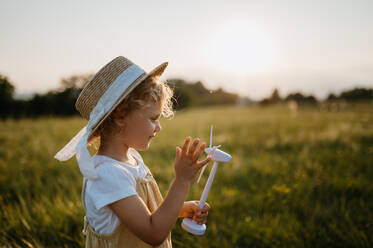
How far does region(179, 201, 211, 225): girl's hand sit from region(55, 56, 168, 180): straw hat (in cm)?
72

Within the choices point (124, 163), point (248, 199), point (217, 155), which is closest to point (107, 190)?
point (124, 163)

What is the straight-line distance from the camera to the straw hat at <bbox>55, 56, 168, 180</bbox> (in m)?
1.34

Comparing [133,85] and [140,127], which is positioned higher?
[133,85]

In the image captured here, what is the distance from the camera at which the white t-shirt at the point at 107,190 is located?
52.0 inches

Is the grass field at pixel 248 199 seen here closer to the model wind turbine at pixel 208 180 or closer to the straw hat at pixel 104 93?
the model wind turbine at pixel 208 180

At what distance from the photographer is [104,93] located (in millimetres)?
1452

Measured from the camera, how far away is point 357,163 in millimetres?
4773

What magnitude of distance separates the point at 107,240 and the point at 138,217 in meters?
0.33

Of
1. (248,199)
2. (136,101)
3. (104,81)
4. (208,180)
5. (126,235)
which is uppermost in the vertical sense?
(104,81)

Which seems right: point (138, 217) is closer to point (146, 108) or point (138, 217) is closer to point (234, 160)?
point (146, 108)

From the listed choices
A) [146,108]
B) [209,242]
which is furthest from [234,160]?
[146,108]

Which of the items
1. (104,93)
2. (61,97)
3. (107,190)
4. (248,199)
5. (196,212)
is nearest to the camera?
(107,190)

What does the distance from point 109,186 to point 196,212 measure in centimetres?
65

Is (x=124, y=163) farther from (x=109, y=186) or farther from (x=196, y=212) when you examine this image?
(x=196, y=212)
